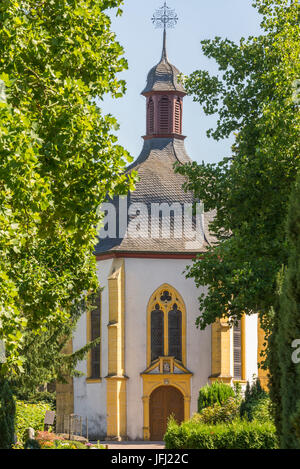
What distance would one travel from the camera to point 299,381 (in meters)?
11.7

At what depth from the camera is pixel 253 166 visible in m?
23.0

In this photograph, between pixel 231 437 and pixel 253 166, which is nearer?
pixel 231 437

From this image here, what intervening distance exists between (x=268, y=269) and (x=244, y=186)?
2.49m

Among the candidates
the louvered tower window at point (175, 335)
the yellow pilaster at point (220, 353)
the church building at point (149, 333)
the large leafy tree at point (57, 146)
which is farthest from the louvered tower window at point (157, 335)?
the large leafy tree at point (57, 146)

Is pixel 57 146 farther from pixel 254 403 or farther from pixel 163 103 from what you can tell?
pixel 163 103

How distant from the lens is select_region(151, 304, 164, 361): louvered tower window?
4096 cm

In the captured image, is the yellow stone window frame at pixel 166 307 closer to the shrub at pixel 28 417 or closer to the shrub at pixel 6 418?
the shrub at pixel 28 417

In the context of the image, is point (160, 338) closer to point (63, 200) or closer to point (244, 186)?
point (244, 186)

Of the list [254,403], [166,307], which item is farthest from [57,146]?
[166,307]

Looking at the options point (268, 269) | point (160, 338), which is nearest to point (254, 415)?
point (268, 269)

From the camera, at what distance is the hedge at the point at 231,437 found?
19.3 metres

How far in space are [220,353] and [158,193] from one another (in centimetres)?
838

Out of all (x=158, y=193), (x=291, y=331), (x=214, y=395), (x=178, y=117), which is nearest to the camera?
(x=291, y=331)

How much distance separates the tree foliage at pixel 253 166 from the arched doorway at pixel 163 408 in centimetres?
1615
